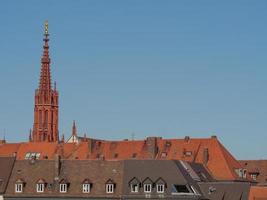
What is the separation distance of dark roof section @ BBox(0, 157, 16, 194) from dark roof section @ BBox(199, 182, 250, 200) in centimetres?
3266

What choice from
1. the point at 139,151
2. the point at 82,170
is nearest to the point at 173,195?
the point at 82,170

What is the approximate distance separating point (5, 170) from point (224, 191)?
37389 mm

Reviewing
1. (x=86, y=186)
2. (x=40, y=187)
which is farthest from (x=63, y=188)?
(x=40, y=187)

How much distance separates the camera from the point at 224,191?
15062 cm

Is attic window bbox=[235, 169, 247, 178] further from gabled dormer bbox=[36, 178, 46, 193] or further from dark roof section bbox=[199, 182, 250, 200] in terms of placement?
gabled dormer bbox=[36, 178, 46, 193]

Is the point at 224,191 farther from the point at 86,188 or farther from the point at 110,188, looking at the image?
the point at 86,188

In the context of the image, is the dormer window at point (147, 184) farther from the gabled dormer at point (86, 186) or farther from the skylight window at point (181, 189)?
the gabled dormer at point (86, 186)

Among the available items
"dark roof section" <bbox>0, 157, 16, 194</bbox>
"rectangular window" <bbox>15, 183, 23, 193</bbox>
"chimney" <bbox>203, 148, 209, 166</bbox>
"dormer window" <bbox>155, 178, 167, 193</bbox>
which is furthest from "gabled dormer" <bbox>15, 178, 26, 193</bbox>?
"chimney" <bbox>203, 148, 209, 166</bbox>

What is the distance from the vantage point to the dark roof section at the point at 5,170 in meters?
152

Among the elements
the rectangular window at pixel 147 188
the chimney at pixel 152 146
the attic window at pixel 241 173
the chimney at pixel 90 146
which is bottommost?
the rectangular window at pixel 147 188

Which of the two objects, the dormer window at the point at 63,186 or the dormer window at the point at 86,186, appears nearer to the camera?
the dormer window at the point at 86,186

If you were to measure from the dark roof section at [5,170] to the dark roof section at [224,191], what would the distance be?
107 feet

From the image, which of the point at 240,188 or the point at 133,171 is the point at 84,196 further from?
the point at 240,188

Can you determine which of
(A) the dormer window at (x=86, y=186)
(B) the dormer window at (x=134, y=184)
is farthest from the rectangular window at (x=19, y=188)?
(B) the dormer window at (x=134, y=184)
